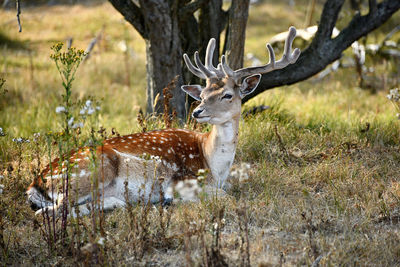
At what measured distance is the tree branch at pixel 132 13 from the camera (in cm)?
595

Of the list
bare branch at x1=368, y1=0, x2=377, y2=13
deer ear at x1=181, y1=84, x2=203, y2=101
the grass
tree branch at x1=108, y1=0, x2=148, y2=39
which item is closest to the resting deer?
deer ear at x1=181, y1=84, x2=203, y2=101

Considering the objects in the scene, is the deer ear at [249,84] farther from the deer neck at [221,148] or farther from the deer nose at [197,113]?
the deer nose at [197,113]

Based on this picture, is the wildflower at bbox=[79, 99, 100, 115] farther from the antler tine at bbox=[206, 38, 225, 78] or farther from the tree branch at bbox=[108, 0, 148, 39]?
the tree branch at bbox=[108, 0, 148, 39]

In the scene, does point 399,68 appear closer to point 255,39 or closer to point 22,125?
point 255,39

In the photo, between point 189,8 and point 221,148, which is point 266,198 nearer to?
point 221,148

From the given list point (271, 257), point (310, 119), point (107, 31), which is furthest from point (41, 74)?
point (271, 257)

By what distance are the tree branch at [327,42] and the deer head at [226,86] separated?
1735 mm

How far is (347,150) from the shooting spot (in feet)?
17.5

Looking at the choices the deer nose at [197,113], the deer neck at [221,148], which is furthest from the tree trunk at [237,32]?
the deer nose at [197,113]

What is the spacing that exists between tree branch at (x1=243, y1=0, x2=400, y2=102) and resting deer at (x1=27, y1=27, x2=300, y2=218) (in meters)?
1.75

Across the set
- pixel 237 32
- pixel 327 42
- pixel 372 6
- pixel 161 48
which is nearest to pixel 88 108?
pixel 161 48

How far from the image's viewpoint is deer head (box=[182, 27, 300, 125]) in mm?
4414

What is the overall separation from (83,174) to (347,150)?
2795 mm

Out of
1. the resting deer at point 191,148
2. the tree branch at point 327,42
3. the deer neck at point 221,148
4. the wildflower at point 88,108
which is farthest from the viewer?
the tree branch at point 327,42
